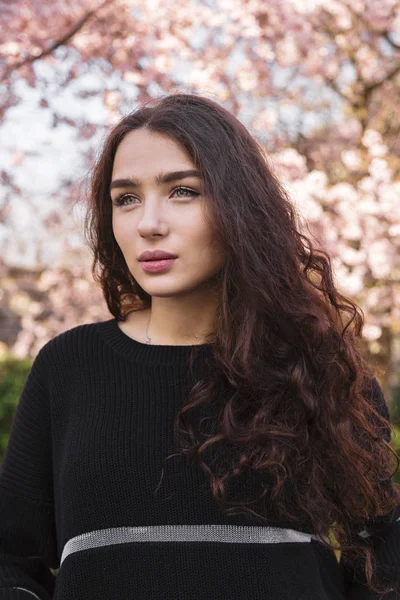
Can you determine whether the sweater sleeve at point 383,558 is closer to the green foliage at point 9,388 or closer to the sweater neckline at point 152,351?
the sweater neckline at point 152,351

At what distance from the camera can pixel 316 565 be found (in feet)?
5.15

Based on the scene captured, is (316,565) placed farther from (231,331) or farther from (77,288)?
(77,288)

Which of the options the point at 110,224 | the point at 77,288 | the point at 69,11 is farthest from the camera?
the point at 77,288

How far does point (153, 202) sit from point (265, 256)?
27 cm

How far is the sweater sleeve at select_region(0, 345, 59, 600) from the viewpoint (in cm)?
160

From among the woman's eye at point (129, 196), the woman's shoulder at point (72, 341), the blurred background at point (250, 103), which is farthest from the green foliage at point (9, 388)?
the woman's eye at point (129, 196)

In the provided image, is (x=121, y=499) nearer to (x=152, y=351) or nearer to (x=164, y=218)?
(x=152, y=351)

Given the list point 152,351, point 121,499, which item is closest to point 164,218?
point 152,351

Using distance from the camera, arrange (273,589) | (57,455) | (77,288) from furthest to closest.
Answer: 1. (77,288)
2. (57,455)
3. (273,589)

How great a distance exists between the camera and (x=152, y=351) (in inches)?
66.5


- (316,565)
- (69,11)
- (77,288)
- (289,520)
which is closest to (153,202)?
(289,520)

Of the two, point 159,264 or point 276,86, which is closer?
point 159,264

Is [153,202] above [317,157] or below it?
below

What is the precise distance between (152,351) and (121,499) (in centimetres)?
34
